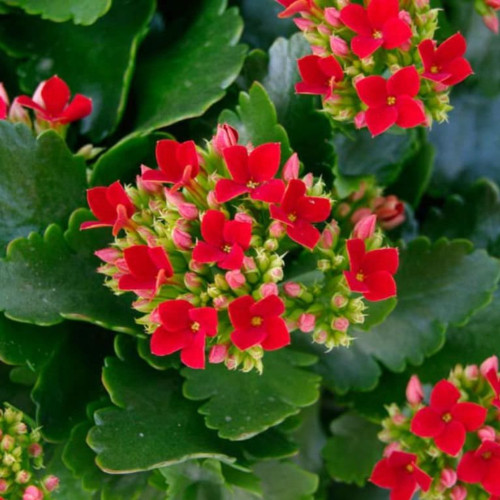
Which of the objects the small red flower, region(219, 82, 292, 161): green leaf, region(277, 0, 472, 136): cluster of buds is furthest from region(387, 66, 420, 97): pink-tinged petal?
the small red flower

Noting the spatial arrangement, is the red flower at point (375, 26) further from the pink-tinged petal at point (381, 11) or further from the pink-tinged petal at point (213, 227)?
the pink-tinged petal at point (213, 227)

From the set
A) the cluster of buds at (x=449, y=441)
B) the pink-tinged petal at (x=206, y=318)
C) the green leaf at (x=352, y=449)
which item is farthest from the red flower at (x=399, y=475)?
the pink-tinged petal at (x=206, y=318)

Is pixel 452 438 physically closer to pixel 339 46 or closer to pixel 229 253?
pixel 229 253

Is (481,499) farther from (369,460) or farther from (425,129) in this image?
(425,129)

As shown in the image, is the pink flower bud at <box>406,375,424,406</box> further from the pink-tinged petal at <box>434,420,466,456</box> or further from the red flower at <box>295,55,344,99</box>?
the red flower at <box>295,55,344,99</box>

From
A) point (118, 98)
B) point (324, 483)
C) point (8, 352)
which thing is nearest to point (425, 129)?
point (118, 98)

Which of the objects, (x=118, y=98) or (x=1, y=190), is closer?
(x=1, y=190)

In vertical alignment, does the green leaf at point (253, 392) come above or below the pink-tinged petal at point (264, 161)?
below
